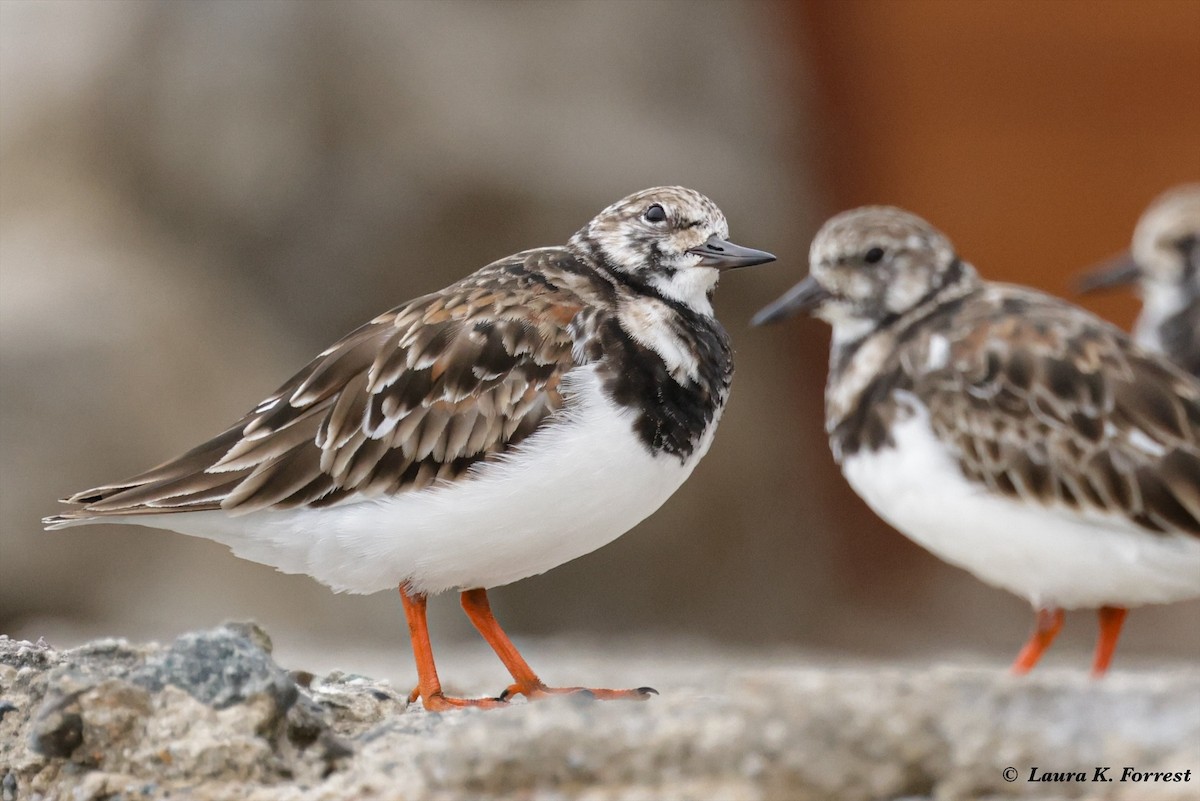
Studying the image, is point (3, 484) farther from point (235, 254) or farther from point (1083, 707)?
point (1083, 707)

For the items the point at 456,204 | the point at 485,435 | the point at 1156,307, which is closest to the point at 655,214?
the point at 485,435

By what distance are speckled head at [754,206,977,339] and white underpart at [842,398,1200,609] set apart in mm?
403

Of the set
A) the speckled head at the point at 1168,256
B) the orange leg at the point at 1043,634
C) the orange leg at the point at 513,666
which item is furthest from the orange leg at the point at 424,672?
the speckled head at the point at 1168,256

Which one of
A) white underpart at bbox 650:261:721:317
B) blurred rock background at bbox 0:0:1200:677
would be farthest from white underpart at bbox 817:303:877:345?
blurred rock background at bbox 0:0:1200:677

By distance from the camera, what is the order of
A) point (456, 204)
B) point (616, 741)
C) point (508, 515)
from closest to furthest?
point (616, 741) → point (508, 515) → point (456, 204)

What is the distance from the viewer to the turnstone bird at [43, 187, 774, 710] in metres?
3.08

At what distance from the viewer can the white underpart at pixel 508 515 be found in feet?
10.00

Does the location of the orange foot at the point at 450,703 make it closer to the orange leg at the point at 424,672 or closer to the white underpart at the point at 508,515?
the orange leg at the point at 424,672

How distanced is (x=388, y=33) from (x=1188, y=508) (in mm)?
6387

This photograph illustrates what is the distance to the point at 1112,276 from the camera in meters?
4.94

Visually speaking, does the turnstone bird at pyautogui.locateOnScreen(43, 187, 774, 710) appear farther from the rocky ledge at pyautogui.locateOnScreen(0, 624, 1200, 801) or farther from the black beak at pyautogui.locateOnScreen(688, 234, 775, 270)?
the rocky ledge at pyautogui.locateOnScreen(0, 624, 1200, 801)

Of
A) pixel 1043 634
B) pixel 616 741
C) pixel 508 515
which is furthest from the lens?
pixel 1043 634

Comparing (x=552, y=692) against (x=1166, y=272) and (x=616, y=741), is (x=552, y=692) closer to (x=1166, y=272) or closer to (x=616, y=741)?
(x=616, y=741)

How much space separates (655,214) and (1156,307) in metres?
2.17
